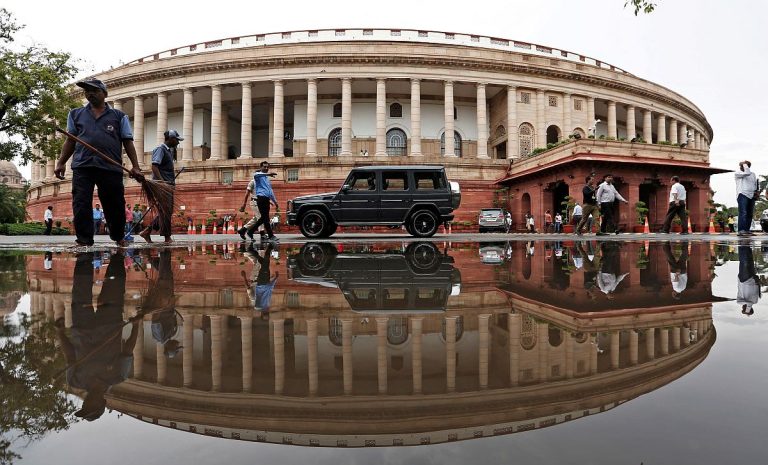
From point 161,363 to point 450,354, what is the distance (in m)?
0.87

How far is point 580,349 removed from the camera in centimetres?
141

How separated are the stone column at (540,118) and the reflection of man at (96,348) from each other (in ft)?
117

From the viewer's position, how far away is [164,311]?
6.72 feet

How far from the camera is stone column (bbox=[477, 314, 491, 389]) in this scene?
45.9 inches

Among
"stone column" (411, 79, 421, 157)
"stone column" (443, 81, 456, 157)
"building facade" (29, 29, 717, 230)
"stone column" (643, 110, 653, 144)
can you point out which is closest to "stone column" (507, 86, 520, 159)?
"building facade" (29, 29, 717, 230)

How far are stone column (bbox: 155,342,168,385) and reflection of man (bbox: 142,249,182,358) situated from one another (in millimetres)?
12

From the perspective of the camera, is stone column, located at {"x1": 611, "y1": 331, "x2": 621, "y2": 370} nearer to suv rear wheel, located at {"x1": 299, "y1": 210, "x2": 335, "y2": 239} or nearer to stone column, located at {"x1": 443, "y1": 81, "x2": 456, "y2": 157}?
suv rear wheel, located at {"x1": 299, "y1": 210, "x2": 335, "y2": 239}

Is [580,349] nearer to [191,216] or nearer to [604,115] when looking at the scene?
[191,216]

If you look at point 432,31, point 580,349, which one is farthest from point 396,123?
point 580,349

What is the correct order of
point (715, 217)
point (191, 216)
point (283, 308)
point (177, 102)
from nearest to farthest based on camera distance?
point (283, 308) → point (715, 217) → point (191, 216) → point (177, 102)

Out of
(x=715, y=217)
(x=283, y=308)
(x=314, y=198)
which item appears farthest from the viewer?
(x=715, y=217)

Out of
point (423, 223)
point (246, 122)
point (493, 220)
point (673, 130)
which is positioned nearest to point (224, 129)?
point (246, 122)

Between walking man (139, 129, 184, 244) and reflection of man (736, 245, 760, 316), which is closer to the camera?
reflection of man (736, 245, 760, 316)

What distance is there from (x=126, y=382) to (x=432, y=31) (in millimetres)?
38189
